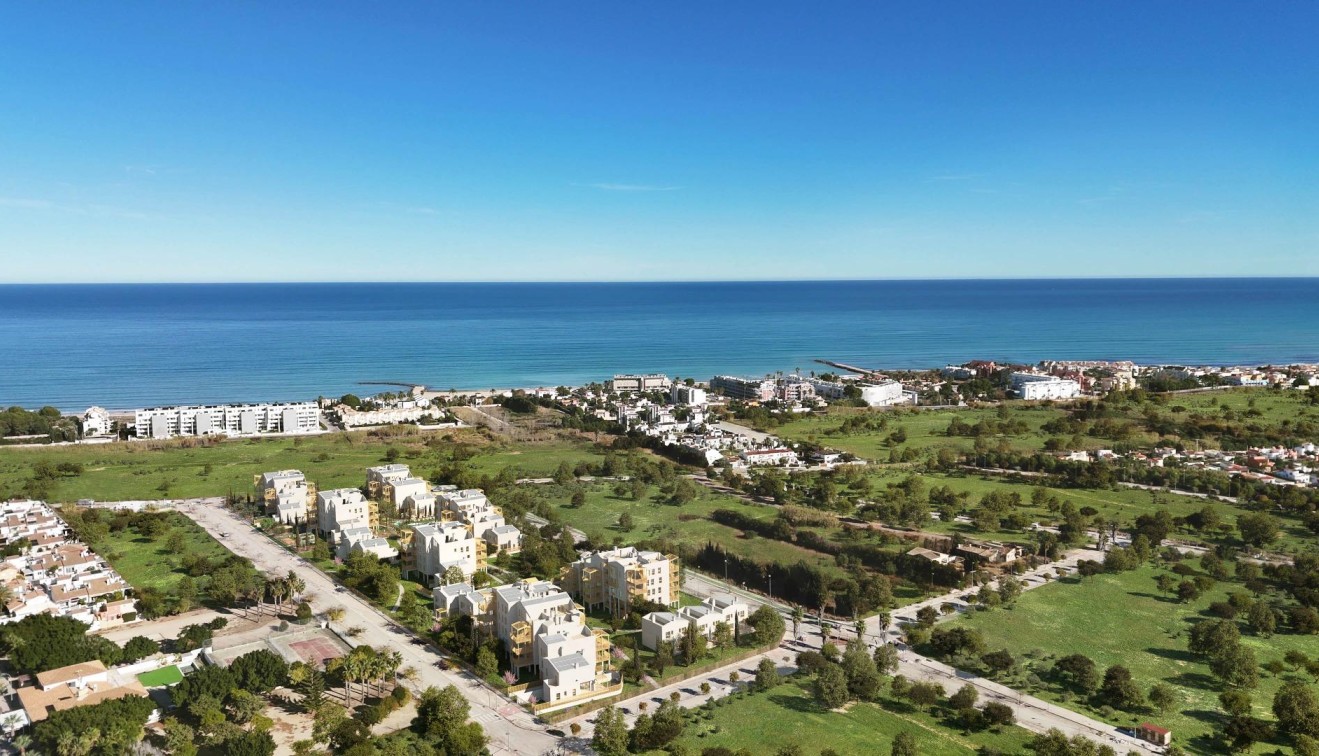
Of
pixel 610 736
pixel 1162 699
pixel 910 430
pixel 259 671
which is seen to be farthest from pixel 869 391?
pixel 259 671

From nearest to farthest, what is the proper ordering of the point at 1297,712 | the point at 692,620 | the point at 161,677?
the point at 1297,712, the point at 161,677, the point at 692,620

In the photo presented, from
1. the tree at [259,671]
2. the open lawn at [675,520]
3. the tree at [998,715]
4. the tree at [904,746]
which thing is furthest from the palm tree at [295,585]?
the tree at [998,715]

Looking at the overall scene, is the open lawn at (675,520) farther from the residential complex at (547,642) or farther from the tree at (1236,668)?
the tree at (1236,668)

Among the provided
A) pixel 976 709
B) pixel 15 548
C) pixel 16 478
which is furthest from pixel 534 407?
pixel 976 709

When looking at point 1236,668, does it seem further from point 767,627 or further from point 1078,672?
point 767,627

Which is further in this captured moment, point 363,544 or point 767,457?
point 767,457

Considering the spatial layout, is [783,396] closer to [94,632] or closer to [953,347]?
[953,347]
